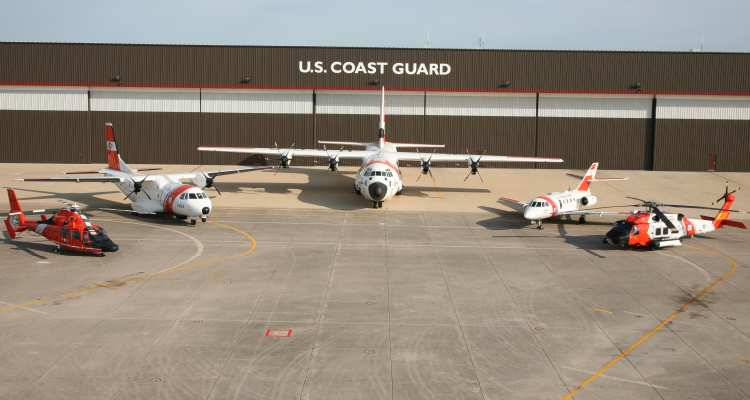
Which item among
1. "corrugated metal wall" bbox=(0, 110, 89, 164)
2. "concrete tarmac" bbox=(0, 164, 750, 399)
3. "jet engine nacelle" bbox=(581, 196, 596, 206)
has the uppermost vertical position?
"corrugated metal wall" bbox=(0, 110, 89, 164)

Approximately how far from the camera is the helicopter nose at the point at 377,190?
130ft

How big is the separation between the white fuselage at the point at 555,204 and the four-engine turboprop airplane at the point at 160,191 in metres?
19.4

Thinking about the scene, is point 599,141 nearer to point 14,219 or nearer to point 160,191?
point 160,191

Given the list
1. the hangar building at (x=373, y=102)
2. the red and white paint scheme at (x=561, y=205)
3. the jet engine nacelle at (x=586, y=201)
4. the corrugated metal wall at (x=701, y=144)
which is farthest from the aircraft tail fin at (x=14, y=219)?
the corrugated metal wall at (x=701, y=144)

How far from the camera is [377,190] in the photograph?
130 feet

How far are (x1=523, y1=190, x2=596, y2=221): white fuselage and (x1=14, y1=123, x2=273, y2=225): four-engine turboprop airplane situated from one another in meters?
19.4

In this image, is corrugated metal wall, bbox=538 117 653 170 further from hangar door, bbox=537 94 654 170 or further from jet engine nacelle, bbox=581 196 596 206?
jet engine nacelle, bbox=581 196 596 206

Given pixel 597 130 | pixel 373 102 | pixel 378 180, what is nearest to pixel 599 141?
pixel 597 130

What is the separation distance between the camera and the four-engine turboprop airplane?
3494 centimetres

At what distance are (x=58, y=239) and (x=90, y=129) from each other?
36.9m

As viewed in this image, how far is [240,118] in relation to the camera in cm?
6181

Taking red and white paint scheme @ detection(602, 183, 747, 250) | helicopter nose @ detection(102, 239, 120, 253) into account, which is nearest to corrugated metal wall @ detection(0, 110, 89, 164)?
helicopter nose @ detection(102, 239, 120, 253)

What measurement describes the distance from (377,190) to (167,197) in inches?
523

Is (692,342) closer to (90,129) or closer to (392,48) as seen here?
(392,48)
